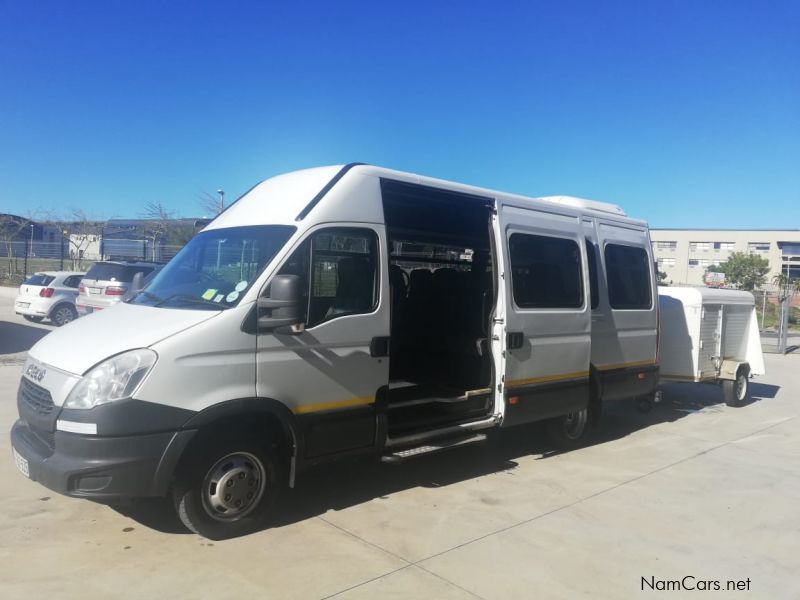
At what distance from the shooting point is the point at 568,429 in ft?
24.9

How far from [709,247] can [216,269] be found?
8645cm

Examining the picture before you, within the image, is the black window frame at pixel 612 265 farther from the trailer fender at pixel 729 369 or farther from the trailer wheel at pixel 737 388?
the trailer wheel at pixel 737 388

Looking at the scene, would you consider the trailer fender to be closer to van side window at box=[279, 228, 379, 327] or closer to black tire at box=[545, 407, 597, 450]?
black tire at box=[545, 407, 597, 450]

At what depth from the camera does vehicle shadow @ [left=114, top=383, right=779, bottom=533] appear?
498cm

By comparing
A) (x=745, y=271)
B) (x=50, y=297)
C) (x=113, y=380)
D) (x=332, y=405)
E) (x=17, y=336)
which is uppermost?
(x=745, y=271)

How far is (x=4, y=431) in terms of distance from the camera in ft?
22.9

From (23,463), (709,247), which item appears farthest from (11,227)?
(709,247)

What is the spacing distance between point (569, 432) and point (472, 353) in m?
1.69

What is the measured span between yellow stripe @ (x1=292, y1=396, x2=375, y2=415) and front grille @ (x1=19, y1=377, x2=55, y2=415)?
1.66m

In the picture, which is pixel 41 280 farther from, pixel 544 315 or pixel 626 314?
pixel 626 314

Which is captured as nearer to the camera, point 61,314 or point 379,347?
point 379,347

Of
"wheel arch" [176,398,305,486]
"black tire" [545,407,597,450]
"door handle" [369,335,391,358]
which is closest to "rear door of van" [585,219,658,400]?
"black tire" [545,407,597,450]

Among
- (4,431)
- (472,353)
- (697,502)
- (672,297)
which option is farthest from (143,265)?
(697,502)

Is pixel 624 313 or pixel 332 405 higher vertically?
pixel 624 313
